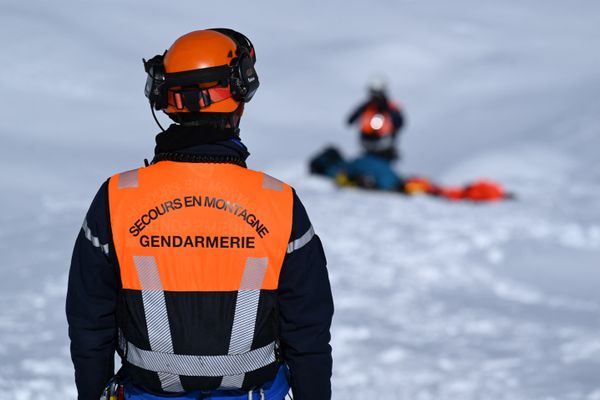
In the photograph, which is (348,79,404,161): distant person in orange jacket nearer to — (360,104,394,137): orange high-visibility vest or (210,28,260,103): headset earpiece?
(360,104,394,137): orange high-visibility vest

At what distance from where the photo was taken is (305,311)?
226 centimetres

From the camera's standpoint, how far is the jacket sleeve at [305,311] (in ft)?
7.32

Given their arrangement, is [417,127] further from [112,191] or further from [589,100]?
[112,191]

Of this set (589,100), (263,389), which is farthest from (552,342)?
(589,100)

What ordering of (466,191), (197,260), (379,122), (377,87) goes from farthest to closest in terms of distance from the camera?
(377,87) → (379,122) → (466,191) → (197,260)

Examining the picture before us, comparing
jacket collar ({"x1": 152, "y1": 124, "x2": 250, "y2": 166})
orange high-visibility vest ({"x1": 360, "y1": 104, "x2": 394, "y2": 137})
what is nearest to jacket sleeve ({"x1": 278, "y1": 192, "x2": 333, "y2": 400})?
jacket collar ({"x1": 152, "y1": 124, "x2": 250, "y2": 166})

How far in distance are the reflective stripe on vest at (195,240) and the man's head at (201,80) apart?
144 millimetres

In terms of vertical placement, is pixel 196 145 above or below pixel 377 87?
below

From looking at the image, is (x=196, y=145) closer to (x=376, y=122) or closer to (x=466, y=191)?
(x=466, y=191)

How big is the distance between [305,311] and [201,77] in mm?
612

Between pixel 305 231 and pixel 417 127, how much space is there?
59.0ft

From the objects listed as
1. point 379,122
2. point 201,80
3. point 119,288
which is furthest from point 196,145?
point 379,122

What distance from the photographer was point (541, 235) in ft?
27.5

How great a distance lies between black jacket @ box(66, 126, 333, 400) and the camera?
219 centimetres
